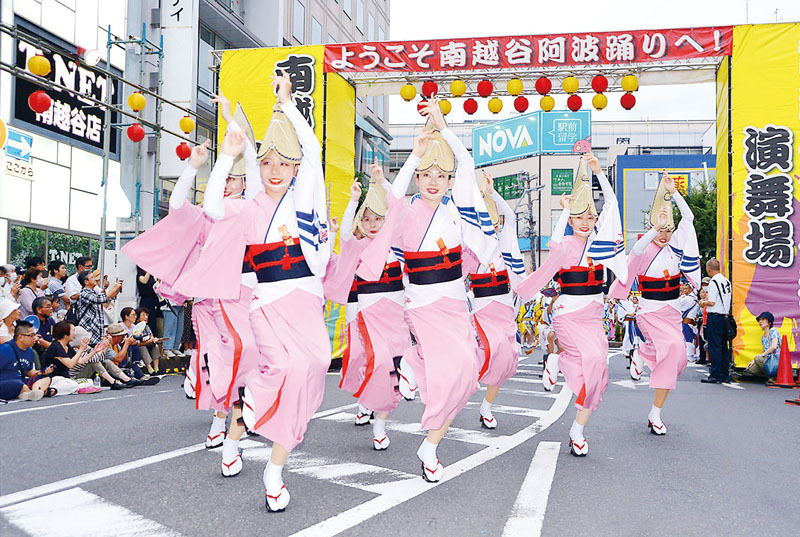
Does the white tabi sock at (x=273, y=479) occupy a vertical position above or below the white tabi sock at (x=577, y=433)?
above

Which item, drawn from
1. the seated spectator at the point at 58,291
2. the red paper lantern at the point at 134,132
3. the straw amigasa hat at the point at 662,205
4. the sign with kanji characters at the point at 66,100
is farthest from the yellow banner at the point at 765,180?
the sign with kanji characters at the point at 66,100

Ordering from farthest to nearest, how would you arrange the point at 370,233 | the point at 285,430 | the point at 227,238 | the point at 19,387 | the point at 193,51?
the point at 193,51
the point at 19,387
the point at 370,233
the point at 227,238
the point at 285,430

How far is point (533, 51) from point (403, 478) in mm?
8554

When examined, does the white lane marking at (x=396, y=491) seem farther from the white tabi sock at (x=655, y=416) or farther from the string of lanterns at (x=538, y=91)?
the string of lanterns at (x=538, y=91)

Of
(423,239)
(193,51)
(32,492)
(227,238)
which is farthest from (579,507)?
(193,51)

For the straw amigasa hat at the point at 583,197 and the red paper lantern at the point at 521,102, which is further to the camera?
the red paper lantern at the point at 521,102

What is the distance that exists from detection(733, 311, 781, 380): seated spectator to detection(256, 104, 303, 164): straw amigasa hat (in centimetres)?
879

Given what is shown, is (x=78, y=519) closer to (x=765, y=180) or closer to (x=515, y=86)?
(x=515, y=86)

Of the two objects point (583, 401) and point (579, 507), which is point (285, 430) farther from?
point (583, 401)

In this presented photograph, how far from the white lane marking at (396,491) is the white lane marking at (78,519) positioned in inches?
28.2

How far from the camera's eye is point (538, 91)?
1191cm

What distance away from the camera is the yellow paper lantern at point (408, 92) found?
39.7 feet

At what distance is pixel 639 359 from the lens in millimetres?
7156

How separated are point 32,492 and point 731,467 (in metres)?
4.51
